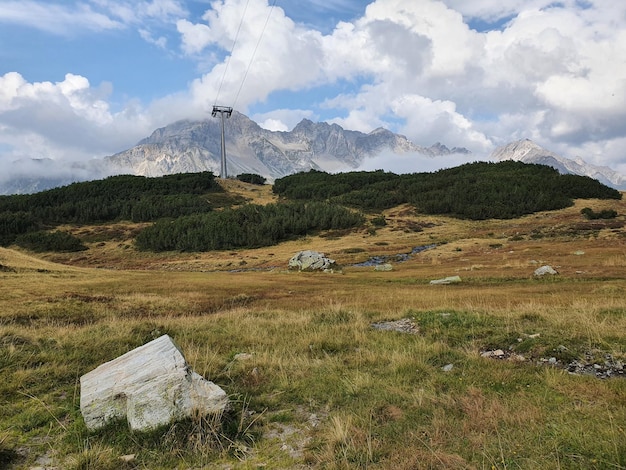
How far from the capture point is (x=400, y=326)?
49.3 ft

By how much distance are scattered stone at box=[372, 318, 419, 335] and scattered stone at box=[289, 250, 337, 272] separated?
44.1 metres

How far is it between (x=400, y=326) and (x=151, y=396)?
10448 mm

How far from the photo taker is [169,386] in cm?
673

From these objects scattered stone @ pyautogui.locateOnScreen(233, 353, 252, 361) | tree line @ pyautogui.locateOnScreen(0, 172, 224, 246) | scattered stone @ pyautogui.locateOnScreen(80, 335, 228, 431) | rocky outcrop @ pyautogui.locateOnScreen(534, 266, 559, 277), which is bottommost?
rocky outcrop @ pyautogui.locateOnScreen(534, 266, 559, 277)

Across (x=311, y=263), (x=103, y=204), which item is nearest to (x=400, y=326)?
(x=311, y=263)

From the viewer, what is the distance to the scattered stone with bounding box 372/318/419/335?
14.1 meters

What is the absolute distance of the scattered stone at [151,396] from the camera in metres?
6.49

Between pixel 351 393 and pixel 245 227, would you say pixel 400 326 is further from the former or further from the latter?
pixel 245 227

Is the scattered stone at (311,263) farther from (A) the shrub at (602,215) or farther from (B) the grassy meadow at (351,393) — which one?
(A) the shrub at (602,215)

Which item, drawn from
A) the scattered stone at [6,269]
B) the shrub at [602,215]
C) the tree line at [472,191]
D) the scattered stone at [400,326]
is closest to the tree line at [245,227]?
the tree line at [472,191]

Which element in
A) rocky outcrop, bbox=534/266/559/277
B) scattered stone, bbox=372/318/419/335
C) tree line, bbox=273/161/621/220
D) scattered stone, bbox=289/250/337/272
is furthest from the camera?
tree line, bbox=273/161/621/220

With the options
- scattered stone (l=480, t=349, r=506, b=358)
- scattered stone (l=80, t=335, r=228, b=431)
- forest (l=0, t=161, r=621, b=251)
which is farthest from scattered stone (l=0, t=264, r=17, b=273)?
forest (l=0, t=161, r=621, b=251)

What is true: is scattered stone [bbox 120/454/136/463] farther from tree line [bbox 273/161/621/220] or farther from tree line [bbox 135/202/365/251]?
tree line [bbox 273/161/621/220]

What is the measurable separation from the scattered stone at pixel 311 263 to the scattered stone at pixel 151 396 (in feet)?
175
